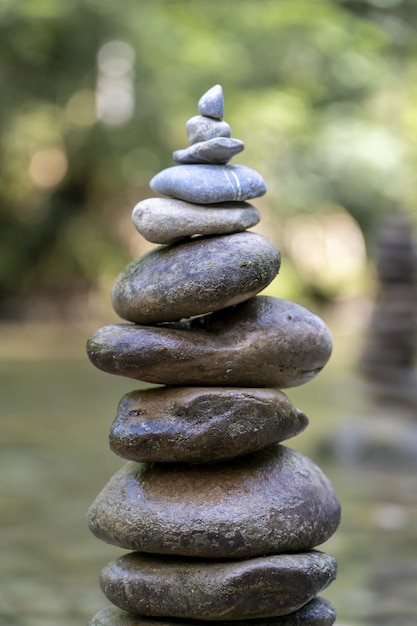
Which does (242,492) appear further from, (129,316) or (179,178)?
(179,178)

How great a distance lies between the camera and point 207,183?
4.45 meters

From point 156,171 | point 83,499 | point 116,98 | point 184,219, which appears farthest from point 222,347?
point 116,98

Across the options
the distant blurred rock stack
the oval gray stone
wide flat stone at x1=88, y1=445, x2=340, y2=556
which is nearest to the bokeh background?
the distant blurred rock stack

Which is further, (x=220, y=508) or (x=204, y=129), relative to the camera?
(x=204, y=129)

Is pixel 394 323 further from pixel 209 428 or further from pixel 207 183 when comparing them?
pixel 209 428

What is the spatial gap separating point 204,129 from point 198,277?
2.47 feet

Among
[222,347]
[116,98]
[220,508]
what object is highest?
[116,98]

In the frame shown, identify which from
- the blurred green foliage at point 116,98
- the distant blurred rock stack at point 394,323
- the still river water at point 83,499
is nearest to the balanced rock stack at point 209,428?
the still river water at point 83,499

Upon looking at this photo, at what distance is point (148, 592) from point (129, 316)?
45.0 inches

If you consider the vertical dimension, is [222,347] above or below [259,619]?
above

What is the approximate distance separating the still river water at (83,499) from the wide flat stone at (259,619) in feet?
5.19

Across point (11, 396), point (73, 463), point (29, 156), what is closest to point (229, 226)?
point (73, 463)

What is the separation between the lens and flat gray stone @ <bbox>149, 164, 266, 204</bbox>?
14.6ft

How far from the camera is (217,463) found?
4434 millimetres
